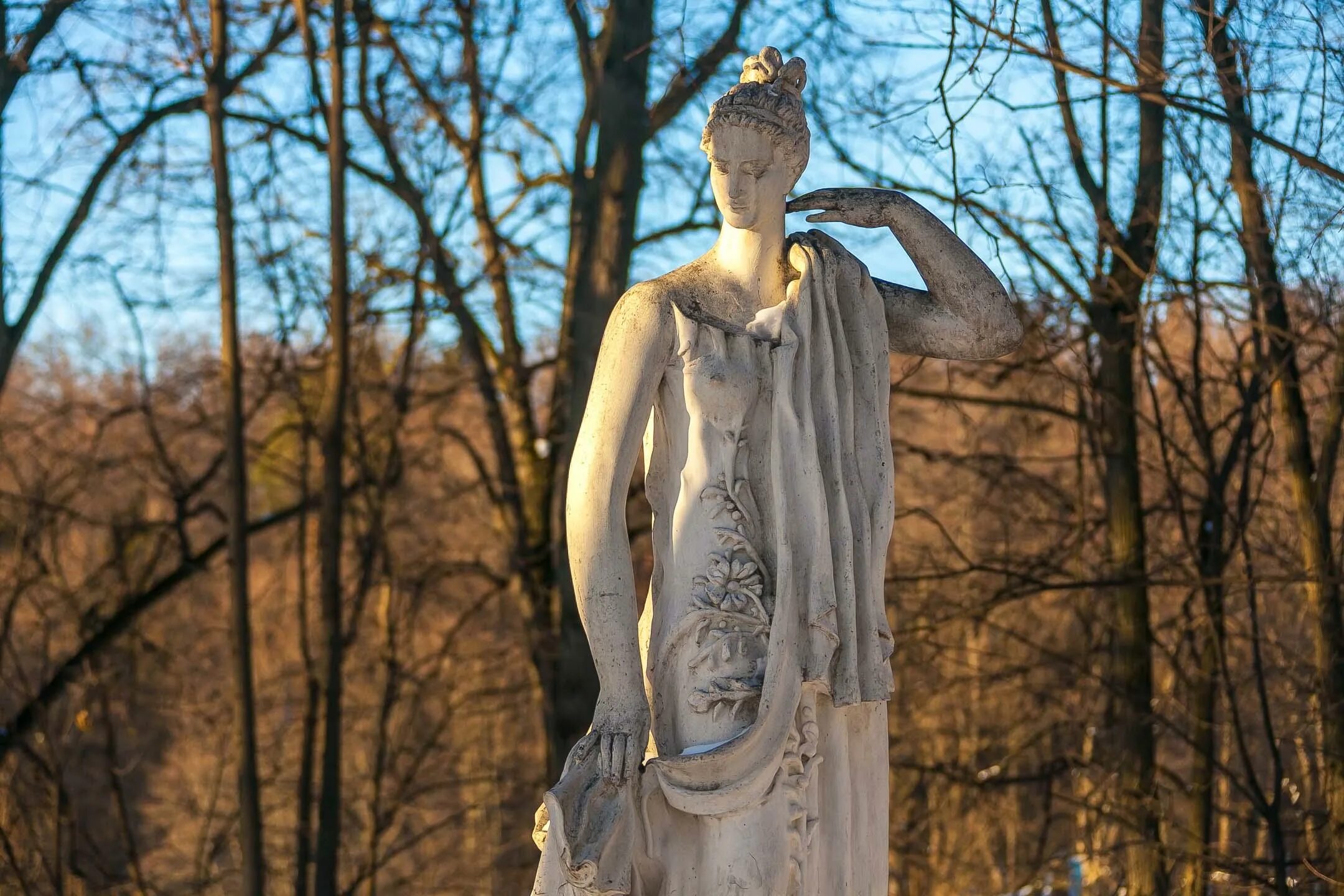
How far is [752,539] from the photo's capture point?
139 inches

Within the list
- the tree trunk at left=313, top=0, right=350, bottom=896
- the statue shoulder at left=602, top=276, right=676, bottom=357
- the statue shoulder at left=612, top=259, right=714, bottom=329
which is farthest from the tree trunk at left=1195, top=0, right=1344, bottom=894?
the tree trunk at left=313, top=0, right=350, bottom=896

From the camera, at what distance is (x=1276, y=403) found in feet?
26.8

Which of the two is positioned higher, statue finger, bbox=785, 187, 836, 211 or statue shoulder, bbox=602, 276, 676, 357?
statue finger, bbox=785, 187, 836, 211

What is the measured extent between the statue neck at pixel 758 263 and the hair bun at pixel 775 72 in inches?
11.0

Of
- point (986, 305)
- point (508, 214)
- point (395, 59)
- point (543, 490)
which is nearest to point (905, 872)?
point (543, 490)

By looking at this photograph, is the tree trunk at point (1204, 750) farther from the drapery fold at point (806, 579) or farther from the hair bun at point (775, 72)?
the hair bun at point (775, 72)

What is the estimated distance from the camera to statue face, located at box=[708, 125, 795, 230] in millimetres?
3615

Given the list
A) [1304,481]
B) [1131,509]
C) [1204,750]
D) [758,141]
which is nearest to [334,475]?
[1131,509]

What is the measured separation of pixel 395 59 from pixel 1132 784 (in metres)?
7.20

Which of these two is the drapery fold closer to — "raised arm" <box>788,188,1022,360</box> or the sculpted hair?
"raised arm" <box>788,188,1022,360</box>

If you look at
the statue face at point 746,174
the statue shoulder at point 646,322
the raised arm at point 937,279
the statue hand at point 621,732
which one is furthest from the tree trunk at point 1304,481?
the statue hand at point 621,732

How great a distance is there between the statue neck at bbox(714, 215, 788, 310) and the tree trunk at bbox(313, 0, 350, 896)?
611cm

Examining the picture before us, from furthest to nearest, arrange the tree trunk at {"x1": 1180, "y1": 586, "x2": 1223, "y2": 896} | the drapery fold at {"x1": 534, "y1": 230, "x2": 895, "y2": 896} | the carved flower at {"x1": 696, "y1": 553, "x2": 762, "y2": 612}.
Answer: the tree trunk at {"x1": 1180, "y1": 586, "x2": 1223, "y2": 896} < the carved flower at {"x1": 696, "y1": 553, "x2": 762, "y2": 612} < the drapery fold at {"x1": 534, "y1": 230, "x2": 895, "y2": 896}

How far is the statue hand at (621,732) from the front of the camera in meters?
3.44
